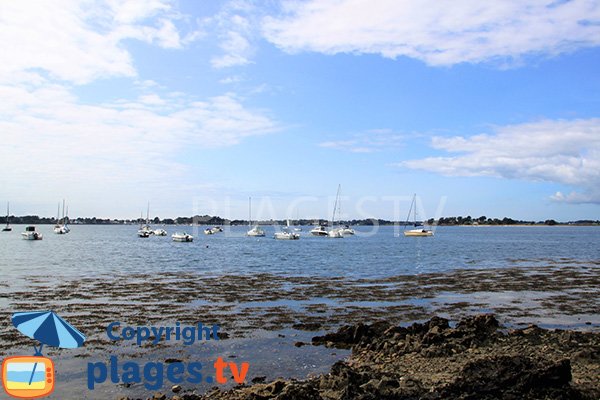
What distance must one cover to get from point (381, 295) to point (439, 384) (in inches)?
732

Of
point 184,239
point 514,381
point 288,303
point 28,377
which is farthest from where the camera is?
point 184,239

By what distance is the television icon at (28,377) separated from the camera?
38.9 ft

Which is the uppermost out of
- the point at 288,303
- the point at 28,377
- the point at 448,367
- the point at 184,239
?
the point at 184,239

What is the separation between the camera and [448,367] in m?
12.9

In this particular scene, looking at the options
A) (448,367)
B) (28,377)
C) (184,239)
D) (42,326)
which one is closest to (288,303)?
(448,367)

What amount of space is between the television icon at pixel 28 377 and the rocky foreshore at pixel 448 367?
3.36m

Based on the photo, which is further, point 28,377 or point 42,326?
point 28,377

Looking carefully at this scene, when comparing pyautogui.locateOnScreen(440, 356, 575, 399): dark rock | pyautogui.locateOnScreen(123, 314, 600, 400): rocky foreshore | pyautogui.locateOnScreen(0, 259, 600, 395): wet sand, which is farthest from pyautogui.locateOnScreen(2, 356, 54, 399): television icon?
pyautogui.locateOnScreen(440, 356, 575, 399): dark rock

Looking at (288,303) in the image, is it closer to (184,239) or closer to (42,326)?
(42,326)

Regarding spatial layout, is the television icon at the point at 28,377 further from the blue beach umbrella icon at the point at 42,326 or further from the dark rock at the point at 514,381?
the dark rock at the point at 514,381

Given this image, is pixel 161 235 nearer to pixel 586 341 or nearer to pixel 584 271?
pixel 584 271

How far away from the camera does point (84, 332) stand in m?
18.8

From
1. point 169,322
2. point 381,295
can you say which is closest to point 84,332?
point 169,322

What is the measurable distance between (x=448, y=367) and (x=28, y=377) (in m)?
10.8
